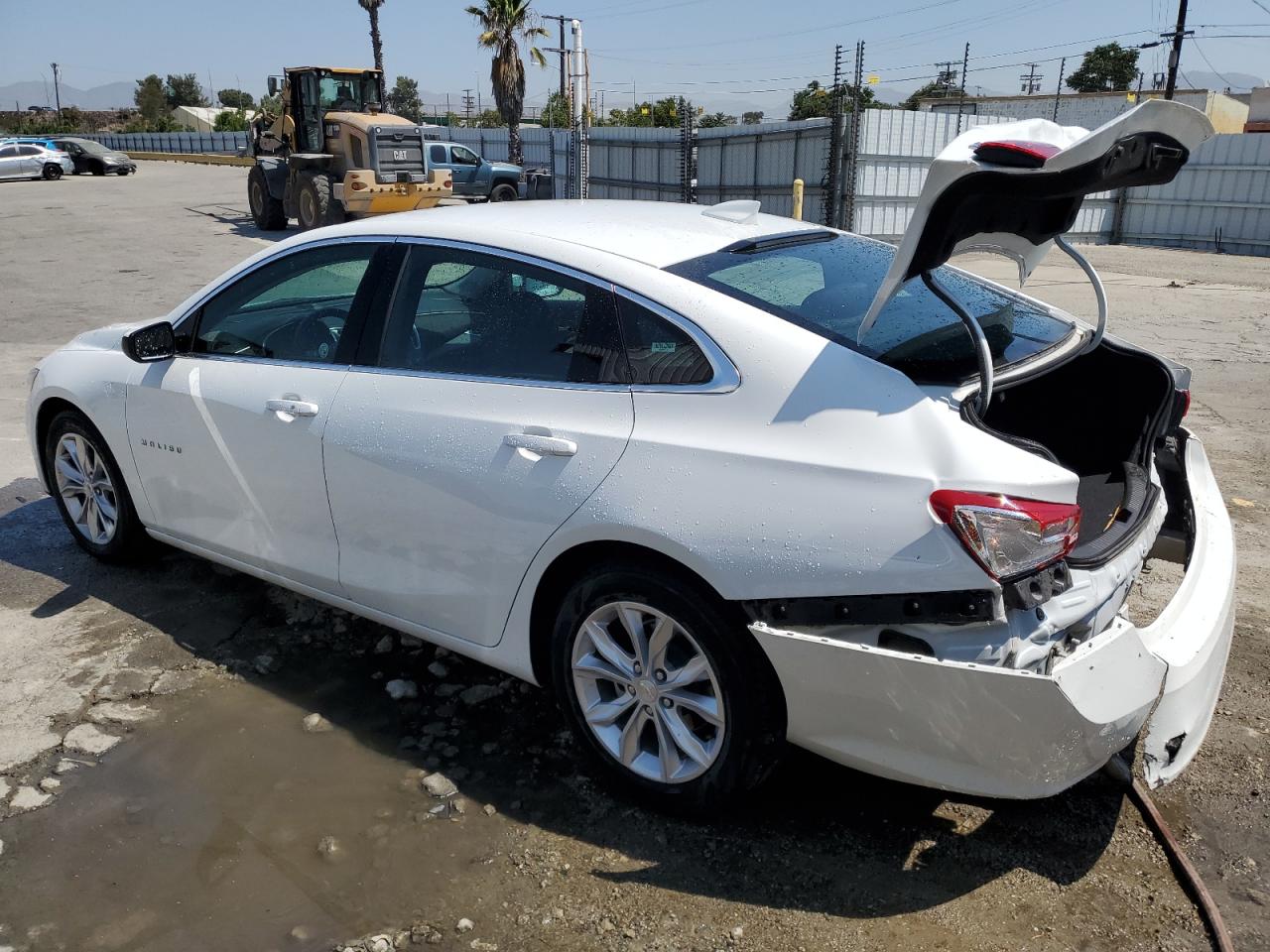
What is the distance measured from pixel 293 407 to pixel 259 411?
20 cm

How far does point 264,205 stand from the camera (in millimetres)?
20828

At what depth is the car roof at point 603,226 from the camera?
3092mm

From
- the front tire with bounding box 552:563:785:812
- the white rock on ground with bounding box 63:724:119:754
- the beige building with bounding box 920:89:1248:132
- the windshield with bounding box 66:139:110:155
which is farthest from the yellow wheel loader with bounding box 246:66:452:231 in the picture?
the beige building with bounding box 920:89:1248:132

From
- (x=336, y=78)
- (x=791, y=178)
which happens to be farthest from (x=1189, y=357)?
(x=336, y=78)

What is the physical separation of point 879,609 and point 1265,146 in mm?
22812

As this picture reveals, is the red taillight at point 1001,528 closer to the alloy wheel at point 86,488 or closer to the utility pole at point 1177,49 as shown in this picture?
the alloy wheel at point 86,488

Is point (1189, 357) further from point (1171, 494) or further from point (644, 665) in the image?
point (644, 665)

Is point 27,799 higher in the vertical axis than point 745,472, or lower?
lower

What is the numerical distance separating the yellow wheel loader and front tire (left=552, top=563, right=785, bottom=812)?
56.6 feet

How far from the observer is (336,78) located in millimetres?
20812

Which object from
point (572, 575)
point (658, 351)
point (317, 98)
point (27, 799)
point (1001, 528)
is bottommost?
point (27, 799)

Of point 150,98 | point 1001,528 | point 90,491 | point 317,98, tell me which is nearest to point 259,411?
point 90,491

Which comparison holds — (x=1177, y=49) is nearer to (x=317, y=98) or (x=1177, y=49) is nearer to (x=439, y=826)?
(x=317, y=98)

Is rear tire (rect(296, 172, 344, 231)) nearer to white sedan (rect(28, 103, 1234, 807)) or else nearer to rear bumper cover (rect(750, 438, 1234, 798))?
white sedan (rect(28, 103, 1234, 807))
